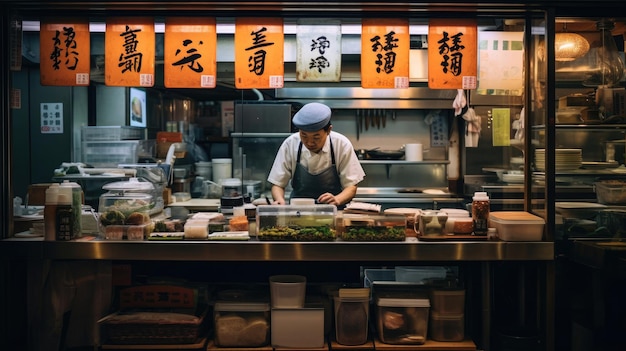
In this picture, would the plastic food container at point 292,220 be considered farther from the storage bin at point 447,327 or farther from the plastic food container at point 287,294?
the storage bin at point 447,327

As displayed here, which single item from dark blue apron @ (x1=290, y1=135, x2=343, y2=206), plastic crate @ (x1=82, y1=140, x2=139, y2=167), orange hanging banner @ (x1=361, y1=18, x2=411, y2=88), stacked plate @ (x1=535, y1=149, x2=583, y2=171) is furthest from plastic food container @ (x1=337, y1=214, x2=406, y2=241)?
plastic crate @ (x1=82, y1=140, x2=139, y2=167)

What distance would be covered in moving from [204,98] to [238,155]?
2.34m

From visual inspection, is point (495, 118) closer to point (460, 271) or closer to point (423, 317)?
point (460, 271)

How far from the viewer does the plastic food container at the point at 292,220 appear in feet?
12.3

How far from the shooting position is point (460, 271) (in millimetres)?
4117

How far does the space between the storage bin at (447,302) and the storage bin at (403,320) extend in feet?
0.23

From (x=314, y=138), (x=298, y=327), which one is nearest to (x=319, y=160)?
(x=314, y=138)

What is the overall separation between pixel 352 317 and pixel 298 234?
2.04 ft

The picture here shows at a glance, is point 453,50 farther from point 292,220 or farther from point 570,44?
point 570,44

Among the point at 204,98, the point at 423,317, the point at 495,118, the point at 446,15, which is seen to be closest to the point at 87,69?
the point at 446,15

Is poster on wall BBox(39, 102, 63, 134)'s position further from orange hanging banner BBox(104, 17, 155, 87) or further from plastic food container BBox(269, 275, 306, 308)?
plastic food container BBox(269, 275, 306, 308)

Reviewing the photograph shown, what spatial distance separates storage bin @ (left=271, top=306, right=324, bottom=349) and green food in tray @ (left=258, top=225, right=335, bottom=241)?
0.44 m

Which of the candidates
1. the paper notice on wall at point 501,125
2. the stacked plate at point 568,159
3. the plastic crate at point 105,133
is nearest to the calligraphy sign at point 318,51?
the paper notice on wall at point 501,125

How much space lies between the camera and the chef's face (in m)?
5.46
